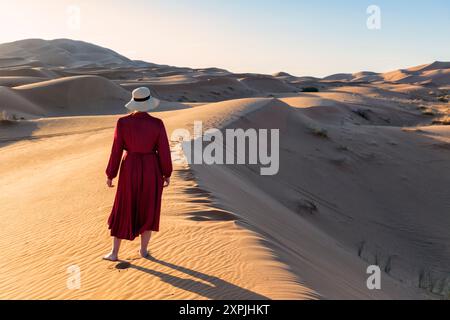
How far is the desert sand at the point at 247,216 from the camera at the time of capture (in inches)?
169

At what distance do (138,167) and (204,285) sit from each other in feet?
4.33

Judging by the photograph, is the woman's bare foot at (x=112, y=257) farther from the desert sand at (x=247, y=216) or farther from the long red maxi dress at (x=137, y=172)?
the long red maxi dress at (x=137, y=172)

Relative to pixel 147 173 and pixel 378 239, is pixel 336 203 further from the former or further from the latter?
pixel 147 173

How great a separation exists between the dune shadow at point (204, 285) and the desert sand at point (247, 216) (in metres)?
0.02

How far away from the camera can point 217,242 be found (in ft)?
16.2

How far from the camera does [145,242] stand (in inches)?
183

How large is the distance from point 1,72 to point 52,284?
46.1 m

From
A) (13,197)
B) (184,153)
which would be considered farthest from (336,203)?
(13,197)

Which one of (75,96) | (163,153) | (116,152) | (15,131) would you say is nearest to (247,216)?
(163,153)

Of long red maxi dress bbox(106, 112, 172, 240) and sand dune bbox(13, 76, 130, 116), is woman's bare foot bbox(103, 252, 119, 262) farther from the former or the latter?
sand dune bbox(13, 76, 130, 116)

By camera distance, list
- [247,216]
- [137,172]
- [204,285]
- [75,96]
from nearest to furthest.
→ [204,285]
[137,172]
[247,216]
[75,96]

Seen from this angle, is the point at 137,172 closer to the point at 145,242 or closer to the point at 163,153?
the point at 163,153

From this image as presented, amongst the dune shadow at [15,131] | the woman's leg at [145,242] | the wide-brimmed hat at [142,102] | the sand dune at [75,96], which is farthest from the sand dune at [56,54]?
the woman's leg at [145,242]

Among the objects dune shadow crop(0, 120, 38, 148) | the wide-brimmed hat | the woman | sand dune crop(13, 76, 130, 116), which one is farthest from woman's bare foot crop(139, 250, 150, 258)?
sand dune crop(13, 76, 130, 116)
